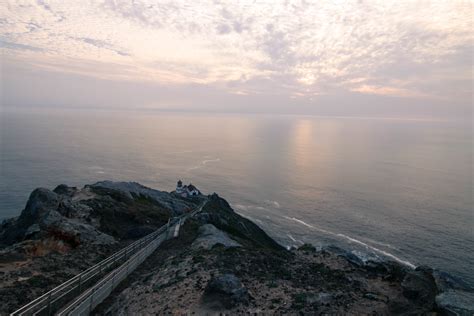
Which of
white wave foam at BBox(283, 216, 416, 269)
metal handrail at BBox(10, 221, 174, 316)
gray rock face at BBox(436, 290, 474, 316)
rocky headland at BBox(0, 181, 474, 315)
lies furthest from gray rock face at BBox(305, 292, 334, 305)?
white wave foam at BBox(283, 216, 416, 269)

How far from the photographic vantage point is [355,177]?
366ft

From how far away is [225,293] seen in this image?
14.4 meters

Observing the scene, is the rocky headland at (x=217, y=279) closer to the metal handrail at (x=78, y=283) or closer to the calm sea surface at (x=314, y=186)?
the metal handrail at (x=78, y=283)

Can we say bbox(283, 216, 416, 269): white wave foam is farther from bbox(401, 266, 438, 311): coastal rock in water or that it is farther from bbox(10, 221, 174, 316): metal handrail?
bbox(10, 221, 174, 316): metal handrail

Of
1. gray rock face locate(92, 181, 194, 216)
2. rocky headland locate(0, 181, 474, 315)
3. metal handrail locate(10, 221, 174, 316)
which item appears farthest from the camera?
gray rock face locate(92, 181, 194, 216)

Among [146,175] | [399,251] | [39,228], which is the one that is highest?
[39,228]

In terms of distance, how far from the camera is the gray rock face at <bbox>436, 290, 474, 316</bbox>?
1149 cm

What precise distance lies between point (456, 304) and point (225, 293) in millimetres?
9783

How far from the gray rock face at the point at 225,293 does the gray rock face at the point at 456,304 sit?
27.3 feet

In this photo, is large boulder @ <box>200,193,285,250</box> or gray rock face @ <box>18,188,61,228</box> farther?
large boulder @ <box>200,193,285,250</box>

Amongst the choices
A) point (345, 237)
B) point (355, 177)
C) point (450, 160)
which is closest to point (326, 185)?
point (355, 177)

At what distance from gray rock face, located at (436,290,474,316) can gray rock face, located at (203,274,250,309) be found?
834cm

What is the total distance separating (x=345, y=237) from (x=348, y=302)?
48.6 metres

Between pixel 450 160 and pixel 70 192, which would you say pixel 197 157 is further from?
pixel 450 160
